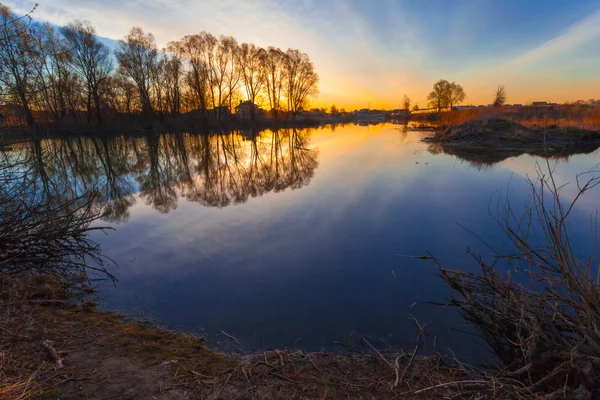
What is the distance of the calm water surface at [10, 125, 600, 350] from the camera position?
3.74m

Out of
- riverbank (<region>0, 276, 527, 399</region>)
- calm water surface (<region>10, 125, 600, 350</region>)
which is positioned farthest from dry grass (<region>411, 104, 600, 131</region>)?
riverbank (<region>0, 276, 527, 399</region>)

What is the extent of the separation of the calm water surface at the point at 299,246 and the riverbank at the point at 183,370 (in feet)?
1.35

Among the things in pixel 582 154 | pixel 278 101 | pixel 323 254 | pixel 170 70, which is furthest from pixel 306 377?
pixel 278 101

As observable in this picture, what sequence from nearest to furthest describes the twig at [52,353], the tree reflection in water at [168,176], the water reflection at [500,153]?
the twig at [52,353] → the tree reflection in water at [168,176] → the water reflection at [500,153]

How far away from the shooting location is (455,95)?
236 ft

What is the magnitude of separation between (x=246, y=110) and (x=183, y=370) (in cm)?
5750

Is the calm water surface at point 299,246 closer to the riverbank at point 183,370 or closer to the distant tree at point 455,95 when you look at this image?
the riverbank at point 183,370

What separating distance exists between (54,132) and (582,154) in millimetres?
46106

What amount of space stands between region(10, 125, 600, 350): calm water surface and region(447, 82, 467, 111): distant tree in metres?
68.3

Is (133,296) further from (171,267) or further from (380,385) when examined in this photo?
(380,385)

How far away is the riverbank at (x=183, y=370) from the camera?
2.35 meters

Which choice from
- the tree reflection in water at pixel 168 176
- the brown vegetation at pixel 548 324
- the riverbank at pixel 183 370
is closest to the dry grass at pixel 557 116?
the tree reflection in water at pixel 168 176

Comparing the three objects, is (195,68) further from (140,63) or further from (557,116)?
(557,116)

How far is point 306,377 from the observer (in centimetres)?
264
